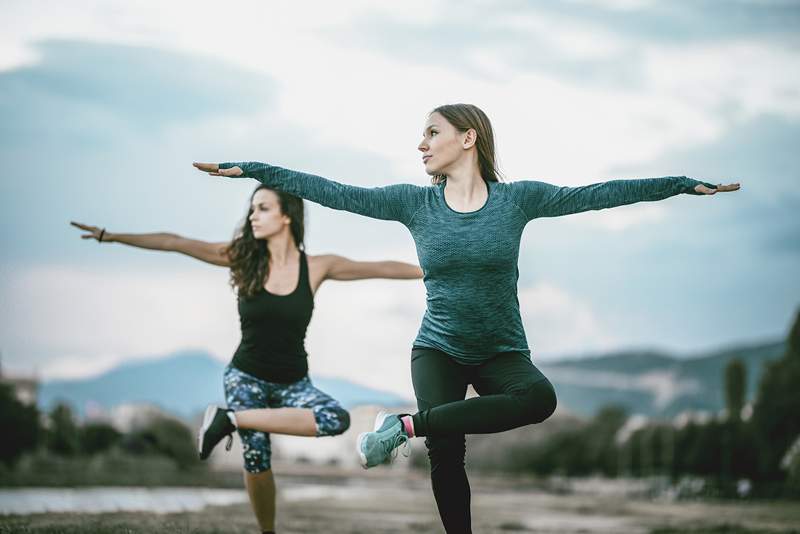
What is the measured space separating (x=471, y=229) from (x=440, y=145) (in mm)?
648

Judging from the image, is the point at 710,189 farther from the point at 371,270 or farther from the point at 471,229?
the point at 371,270

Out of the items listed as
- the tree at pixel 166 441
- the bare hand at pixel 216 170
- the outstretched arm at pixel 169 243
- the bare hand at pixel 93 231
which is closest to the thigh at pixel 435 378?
the bare hand at pixel 216 170

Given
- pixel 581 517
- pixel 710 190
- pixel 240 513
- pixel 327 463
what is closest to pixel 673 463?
pixel 327 463

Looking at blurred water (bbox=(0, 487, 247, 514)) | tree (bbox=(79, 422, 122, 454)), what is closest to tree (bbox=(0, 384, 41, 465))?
tree (bbox=(79, 422, 122, 454))

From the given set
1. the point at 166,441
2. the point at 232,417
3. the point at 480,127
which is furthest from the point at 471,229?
the point at 166,441

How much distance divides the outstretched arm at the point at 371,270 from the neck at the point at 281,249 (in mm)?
345

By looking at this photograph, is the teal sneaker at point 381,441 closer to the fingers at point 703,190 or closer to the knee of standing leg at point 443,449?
the knee of standing leg at point 443,449

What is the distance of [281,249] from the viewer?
8078 mm

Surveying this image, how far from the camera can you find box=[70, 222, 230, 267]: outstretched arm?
8008mm

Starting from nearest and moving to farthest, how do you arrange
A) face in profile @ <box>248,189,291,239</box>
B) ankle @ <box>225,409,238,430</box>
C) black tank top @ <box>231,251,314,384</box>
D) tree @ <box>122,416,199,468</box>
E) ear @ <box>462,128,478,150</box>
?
ear @ <box>462,128,478,150</box>
ankle @ <box>225,409,238,430</box>
black tank top @ <box>231,251,314,384</box>
face in profile @ <box>248,189,291,239</box>
tree @ <box>122,416,199,468</box>

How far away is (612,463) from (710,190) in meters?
91.6

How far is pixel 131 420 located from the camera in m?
34.6

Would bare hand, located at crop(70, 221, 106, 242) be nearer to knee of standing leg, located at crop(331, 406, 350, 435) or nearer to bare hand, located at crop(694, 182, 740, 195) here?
knee of standing leg, located at crop(331, 406, 350, 435)

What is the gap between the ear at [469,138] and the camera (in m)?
6.28
